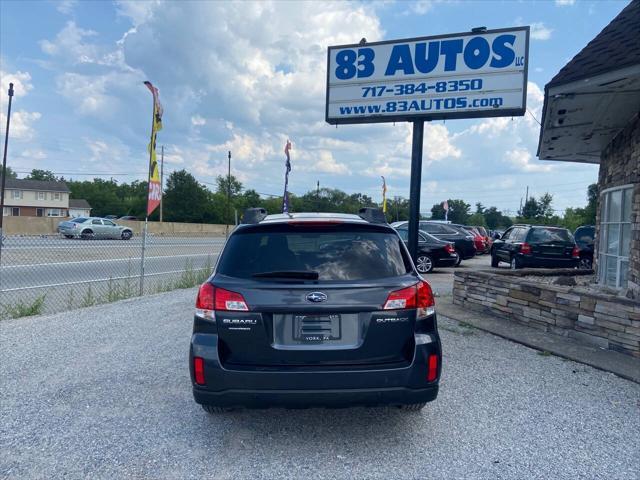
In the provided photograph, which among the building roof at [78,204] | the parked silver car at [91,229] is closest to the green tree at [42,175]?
the building roof at [78,204]

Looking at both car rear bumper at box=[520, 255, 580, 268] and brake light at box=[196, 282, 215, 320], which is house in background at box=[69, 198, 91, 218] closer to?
car rear bumper at box=[520, 255, 580, 268]

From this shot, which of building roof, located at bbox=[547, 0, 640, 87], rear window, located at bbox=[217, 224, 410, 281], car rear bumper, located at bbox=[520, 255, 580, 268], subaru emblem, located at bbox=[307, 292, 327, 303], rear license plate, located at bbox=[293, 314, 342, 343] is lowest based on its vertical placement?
car rear bumper, located at bbox=[520, 255, 580, 268]

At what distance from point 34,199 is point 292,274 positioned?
8543 centimetres

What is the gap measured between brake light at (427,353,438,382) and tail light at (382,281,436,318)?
294 millimetres

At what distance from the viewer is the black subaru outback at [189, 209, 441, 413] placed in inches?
121

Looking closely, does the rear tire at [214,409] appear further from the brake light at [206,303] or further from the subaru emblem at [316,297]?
the subaru emblem at [316,297]

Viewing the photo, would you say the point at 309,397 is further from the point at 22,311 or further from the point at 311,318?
the point at 22,311

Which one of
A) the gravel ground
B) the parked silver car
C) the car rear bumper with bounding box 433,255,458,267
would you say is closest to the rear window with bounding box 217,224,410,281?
the gravel ground

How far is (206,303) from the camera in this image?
3201mm

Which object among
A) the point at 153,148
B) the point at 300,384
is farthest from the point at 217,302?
the point at 153,148

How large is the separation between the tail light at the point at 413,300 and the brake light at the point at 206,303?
1177mm

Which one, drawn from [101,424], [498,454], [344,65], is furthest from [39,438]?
[344,65]

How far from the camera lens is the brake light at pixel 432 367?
10.5 feet

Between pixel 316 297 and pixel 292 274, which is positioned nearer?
pixel 316 297
